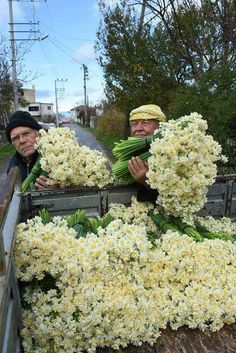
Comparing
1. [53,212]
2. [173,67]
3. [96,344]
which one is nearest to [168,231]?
[96,344]

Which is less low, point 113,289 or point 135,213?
point 135,213

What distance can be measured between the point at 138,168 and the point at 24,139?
145 cm

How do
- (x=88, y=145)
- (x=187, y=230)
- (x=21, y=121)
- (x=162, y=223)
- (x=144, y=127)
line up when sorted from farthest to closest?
(x=88, y=145), (x=21, y=121), (x=144, y=127), (x=162, y=223), (x=187, y=230)

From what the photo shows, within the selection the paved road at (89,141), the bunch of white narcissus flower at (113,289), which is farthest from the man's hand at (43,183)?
the paved road at (89,141)

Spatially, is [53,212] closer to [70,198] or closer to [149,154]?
[70,198]

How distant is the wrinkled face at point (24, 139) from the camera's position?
12.4 ft

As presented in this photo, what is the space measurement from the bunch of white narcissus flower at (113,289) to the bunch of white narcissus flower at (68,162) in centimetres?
79

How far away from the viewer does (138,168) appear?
2988 mm

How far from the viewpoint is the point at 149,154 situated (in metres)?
2.99

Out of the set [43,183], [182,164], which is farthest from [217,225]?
[43,183]

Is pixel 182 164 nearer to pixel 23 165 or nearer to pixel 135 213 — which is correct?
pixel 135 213

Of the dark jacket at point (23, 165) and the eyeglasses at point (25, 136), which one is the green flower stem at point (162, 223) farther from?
the eyeglasses at point (25, 136)

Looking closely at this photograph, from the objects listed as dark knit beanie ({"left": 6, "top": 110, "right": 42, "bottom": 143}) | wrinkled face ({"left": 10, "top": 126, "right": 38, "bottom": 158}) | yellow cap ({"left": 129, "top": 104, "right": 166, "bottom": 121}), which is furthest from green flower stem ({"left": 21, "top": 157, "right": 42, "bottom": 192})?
yellow cap ({"left": 129, "top": 104, "right": 166, "bottom": 121})

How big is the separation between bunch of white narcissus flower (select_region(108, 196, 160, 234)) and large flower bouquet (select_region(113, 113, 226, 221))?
0.97ft
